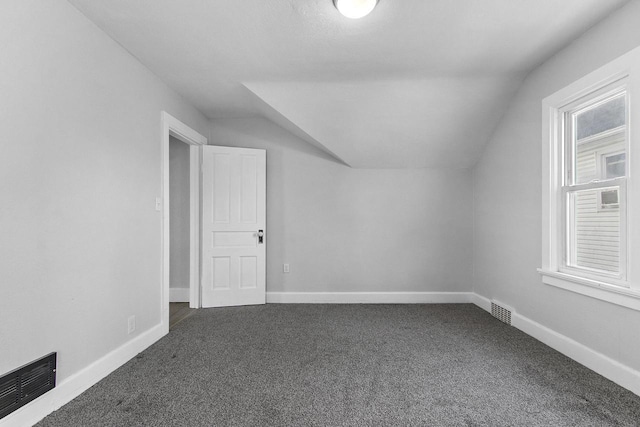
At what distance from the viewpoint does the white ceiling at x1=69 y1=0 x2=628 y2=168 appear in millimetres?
2029

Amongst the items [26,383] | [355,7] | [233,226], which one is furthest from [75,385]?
[355,7]

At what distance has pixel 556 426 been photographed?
1.63 m

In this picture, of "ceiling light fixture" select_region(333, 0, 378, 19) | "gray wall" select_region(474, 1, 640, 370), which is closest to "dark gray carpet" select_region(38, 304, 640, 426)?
"gray wall" select_region(474, 1, 640, 370)

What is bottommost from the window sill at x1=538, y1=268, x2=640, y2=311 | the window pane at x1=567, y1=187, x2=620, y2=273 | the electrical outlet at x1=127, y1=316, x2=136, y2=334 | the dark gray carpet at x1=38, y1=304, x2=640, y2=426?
the dark gray carpet at x1=38, y1=304, x2=640, y2=426

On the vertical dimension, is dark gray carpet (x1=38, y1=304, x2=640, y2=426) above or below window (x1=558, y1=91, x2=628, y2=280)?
below

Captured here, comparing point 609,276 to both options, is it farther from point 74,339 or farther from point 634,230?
point 74,339

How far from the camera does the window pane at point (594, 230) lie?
2197 millimetres

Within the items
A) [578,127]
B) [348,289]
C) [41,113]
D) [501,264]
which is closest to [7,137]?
[41,113]

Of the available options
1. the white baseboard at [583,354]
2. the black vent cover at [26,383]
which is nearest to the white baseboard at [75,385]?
the black vent cover at [26,383]

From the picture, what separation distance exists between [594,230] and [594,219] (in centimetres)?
8

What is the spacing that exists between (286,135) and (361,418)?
331cm

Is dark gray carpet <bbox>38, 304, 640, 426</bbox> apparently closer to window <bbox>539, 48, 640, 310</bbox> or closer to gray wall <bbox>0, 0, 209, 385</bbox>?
gray wall <bbox>0, 0, 209, 385</bbox>

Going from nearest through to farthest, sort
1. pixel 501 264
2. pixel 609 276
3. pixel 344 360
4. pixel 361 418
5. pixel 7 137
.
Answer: pixel 7 137 → pixel 361 418 → pixel 609 276 → pixel 344 360 → pixel 501 264

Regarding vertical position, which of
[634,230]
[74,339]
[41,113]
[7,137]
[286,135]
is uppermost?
[286,135]
